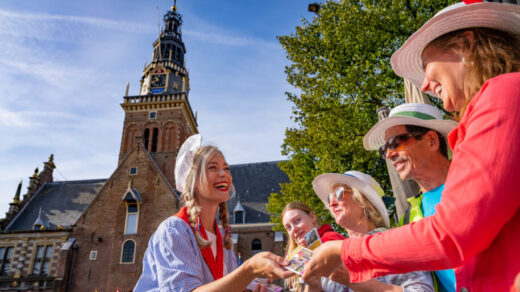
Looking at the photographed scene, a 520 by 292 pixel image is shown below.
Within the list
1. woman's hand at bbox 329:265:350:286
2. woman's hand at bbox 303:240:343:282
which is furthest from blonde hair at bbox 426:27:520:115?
woman's hand at bbox 329:265:350:286

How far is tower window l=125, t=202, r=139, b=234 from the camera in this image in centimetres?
2561

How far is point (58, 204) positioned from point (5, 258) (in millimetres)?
5522

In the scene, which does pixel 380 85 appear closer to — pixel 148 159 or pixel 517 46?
pixel 517 46

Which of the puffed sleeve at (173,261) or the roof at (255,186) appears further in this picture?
the roof at (255,186)

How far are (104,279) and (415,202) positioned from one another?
25368 mm

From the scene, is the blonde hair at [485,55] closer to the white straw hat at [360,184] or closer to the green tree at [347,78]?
the white straw hat at [360,184]

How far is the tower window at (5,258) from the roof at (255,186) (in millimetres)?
16942

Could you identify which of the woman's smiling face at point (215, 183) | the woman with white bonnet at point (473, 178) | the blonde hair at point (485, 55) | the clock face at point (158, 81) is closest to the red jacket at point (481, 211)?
the woman with white bonnet at point (473, 178)

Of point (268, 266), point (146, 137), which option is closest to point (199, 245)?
point (268, 266)

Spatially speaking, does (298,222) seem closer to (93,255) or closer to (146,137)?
(93,255)

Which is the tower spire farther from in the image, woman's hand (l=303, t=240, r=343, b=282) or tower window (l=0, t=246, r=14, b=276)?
woman's hand (l=303, t=240, r=343, b=282)

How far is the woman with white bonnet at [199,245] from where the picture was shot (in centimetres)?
207

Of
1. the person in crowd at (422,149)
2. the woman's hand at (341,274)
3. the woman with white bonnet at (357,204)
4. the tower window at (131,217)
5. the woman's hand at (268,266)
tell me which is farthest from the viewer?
the tower window at (131,217)

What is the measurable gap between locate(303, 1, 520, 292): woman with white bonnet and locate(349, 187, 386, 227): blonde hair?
168cm
